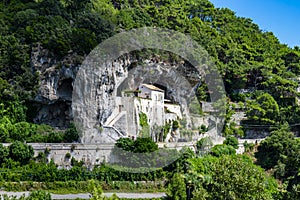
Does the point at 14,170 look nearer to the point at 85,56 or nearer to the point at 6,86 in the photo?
the point at 6,86

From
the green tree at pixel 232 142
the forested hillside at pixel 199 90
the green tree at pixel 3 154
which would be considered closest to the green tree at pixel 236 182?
the forested hillside at pixel 199 90

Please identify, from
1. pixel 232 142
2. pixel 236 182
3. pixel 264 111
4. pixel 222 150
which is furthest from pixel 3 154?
pixel 264 111

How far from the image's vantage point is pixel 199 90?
137 ft

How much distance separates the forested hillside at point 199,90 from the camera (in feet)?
77.4

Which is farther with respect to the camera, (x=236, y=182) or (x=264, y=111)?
(x=264, y=111)

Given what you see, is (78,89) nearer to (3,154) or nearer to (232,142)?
(3,154)

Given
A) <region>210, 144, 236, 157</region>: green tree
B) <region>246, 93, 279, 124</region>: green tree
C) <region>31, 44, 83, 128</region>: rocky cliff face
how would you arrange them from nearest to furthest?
<region>31, 44, 83, 128</region>: rocky cliff face, <region>210, 144, 236, 157</region>: green tree, <region>246, 93, 279, 124</region>: green tree

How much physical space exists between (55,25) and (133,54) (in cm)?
734

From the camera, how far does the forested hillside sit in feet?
77.4

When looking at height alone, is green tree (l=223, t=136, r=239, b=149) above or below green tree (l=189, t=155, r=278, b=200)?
above

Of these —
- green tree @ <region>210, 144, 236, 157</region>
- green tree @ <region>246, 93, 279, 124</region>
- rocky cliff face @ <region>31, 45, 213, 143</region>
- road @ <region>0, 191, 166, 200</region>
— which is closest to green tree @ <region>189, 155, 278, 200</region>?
road @ <region>0, 191, 166, 200</region>

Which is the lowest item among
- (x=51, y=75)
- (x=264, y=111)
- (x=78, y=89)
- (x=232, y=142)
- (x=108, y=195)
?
(x=108, y=195)

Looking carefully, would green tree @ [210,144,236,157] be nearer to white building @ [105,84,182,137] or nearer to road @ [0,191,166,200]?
white building @ [105,84,182,137]

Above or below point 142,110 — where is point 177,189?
below
